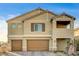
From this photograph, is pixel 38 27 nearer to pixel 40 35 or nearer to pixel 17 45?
pixel 40 35

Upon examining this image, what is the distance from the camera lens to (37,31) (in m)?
3.68

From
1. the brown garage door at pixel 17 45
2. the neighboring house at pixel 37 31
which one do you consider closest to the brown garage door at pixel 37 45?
the neighboring house at pixel 37 31

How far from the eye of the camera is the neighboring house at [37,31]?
11.9 feet

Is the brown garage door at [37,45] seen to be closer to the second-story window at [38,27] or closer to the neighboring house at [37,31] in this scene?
the neighboring house at [37,31]

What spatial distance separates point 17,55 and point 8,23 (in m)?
0.52

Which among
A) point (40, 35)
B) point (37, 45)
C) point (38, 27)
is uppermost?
point (38, 27)

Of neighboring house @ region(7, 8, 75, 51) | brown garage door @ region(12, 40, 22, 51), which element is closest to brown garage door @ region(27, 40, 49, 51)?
neighboring house @ region(7, 8, 75, 51)

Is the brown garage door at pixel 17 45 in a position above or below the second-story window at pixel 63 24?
below

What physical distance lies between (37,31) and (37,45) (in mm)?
221

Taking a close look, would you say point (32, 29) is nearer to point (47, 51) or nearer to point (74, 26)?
point (47, 51)

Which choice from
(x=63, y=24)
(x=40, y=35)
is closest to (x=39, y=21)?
(x=40, y=35)

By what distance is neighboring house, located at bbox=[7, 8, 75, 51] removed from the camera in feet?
11.9

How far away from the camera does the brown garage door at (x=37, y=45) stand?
368 cm

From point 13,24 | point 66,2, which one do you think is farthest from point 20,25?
point 66,2
